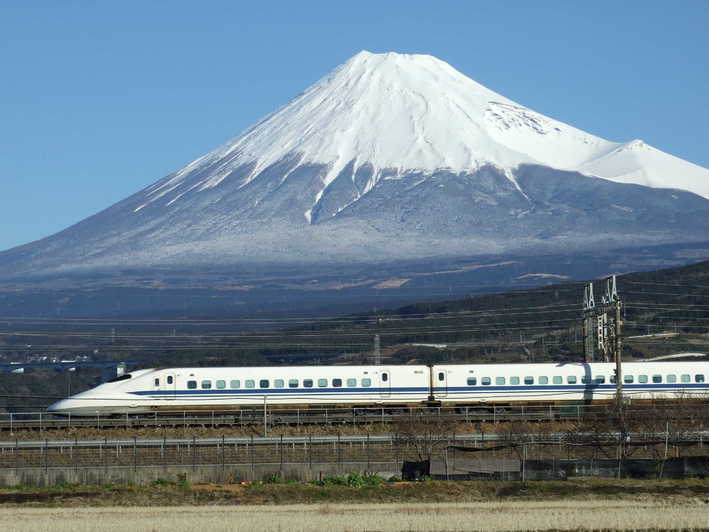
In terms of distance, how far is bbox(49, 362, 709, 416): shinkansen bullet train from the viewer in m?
72.8

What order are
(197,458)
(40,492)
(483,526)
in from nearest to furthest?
1. (483,526)
2. (40,492)
3. (197,458)

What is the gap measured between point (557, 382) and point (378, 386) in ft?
31.6

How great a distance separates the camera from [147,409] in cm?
7269

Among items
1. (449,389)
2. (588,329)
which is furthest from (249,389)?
(588,329)

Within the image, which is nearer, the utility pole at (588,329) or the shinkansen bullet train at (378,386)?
the shinkansen bullet train at (378,386)

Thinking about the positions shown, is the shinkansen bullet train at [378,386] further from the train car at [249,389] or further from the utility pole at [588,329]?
the utility pole at [588,329]

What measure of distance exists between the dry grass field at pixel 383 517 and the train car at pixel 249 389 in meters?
25.1

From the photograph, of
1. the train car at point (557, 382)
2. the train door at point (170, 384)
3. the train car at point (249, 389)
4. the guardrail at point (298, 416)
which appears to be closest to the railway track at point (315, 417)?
the guardrail at point (298, 416)

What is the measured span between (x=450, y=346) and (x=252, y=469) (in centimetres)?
8644

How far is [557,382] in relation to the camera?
7469 cm

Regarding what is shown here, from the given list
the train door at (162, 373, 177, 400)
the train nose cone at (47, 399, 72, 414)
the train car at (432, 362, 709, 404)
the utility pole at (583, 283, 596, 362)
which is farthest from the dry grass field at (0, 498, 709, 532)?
the utility pole at (583, 283, 596, 362)

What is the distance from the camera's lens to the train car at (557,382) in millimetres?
74125

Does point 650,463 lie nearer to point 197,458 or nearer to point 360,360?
point 197,458

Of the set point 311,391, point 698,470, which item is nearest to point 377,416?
point 311,391
